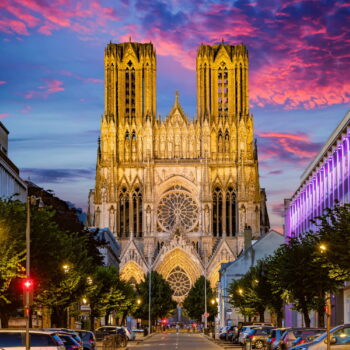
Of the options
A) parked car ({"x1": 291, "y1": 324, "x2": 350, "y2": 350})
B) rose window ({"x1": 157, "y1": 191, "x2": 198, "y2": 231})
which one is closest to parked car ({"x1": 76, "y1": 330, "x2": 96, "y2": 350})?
parked car ({"x1": 291, "y1": 324, "x2": 350, "y2": 350})

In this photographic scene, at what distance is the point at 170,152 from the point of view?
149125 mm

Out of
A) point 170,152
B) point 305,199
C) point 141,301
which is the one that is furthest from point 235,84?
point 305,199

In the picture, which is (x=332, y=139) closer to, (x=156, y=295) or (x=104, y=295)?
(x=104, y=295)

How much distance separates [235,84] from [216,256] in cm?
2730

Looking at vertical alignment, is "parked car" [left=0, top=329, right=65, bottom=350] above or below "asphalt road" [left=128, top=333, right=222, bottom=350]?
above

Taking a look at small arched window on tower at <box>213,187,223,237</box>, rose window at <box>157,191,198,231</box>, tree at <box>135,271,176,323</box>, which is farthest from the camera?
rose window at <box>157,191,198,231</box>

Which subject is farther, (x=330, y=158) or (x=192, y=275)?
(x=192, y=275)

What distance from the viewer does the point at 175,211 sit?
147m

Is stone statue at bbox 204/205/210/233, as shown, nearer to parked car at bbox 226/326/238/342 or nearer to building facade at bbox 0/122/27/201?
building facade at bbox 0/122/27/201

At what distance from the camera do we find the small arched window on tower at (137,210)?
147m

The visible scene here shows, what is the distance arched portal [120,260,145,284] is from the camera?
475 ft

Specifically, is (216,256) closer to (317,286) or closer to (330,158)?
(330,158)

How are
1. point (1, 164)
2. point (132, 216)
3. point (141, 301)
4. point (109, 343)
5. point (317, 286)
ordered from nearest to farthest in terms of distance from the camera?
point (109, 343)
point (317, 286)
point (1, 164)
point (141, 301)
point (132, 216)

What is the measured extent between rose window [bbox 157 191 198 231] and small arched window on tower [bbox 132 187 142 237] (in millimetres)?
3071
